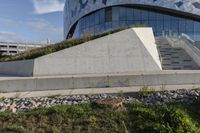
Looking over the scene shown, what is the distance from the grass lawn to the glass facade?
4145cm

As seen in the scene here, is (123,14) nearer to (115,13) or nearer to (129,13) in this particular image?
(129,13)

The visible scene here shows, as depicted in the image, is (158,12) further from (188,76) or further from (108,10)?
(188,76)

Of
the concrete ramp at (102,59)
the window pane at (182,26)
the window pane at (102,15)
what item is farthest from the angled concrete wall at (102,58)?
the window pane at (102,15)

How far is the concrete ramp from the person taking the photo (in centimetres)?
1836

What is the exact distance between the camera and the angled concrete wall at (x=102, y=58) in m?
18.4

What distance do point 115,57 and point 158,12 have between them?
3497 centimetres

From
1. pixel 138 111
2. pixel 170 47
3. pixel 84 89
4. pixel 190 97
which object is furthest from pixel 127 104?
pixel 170 47

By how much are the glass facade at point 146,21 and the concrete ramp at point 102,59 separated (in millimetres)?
29998

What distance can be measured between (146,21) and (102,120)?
44.9 meters

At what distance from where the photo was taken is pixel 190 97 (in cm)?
968

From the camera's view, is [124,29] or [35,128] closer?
[35,128]

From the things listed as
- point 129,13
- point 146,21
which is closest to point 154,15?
point 146,21

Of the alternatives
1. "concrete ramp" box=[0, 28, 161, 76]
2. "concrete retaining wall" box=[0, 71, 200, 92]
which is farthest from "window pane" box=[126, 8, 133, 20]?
"concrete retaining wall" box=[0, 71, 200, 92]

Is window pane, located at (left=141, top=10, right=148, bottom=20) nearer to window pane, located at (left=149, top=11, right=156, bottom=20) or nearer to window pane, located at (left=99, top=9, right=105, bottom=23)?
window pane, located at (left=149, top=11, right=156, bottom=20)
